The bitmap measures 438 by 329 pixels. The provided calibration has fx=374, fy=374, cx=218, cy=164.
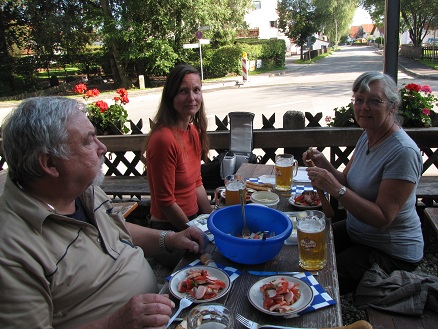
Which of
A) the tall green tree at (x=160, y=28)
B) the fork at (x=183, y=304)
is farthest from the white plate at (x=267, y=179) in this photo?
the tall green tree at (x=160, y=28)

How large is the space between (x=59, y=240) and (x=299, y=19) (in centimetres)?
3685

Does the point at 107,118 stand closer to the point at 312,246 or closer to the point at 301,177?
the point at 301,177

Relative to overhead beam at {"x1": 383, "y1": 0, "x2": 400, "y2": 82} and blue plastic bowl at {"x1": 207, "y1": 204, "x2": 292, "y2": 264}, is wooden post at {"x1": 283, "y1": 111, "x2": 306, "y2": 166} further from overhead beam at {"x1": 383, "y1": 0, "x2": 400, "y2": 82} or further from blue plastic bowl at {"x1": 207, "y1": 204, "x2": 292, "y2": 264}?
blue plastic bowl at {"x1": 207, "y1": 204, "x2": 292, "y2": 264}

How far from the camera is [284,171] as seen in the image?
8.56ft

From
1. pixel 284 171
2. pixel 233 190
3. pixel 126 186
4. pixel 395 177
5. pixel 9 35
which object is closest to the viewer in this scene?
pixel 395 177

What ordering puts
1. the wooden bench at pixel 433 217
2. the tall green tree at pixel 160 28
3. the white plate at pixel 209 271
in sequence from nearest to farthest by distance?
the white plate at pixel 209 271 → the wooden bench at pixel 433 217 → the tall green tree at pixel 160 28

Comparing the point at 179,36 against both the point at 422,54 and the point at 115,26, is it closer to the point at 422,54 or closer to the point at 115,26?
the point at 115,26

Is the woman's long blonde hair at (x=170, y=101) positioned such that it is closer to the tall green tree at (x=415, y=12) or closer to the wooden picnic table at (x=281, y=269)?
the wooden picnic table at (x=281, y=269)

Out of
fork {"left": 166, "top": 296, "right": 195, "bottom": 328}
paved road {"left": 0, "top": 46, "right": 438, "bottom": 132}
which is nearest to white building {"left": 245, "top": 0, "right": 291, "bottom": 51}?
paved road {"left": 0, "top": 46, "right": 438, "bottom": 132}

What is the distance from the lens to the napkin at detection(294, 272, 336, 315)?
1.36 meters

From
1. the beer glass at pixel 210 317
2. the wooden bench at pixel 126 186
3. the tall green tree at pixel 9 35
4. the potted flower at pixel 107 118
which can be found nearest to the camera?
the beer glass at pixel 210 317

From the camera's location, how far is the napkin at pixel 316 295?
136 cm

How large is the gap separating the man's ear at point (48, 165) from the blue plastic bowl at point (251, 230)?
684 millimetres

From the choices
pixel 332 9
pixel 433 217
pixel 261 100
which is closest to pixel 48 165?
pixel 433 217
